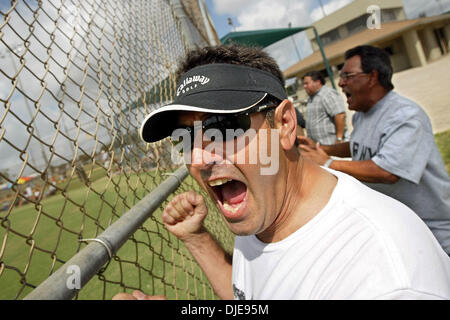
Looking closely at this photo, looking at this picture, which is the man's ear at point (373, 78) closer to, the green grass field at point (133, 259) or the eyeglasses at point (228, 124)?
the eyeglasses at point (228, 124)

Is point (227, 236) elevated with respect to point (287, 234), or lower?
lower

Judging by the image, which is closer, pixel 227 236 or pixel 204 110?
pixel 204 110

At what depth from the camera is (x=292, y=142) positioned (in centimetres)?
135

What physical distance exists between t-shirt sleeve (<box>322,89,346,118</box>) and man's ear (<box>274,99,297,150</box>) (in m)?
3.71

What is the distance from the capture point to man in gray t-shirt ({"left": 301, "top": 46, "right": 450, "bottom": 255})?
1.95 metres

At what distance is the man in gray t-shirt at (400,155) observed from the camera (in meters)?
1.95

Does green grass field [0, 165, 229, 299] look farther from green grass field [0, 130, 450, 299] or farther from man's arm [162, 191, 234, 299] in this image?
man's arm [162, 191, 234, 299]

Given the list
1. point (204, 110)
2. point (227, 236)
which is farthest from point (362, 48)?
point (227, 236)

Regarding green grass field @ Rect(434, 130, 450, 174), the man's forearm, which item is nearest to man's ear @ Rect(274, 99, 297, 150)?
the man's forearm

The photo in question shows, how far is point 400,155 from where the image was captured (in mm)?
1938

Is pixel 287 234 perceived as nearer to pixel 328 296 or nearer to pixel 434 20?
pixel 328 296

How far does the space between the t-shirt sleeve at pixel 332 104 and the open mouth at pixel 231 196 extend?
3845 millimetres

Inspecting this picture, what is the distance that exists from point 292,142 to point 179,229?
87 centimetres

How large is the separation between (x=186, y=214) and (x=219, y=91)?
806 millimetres
